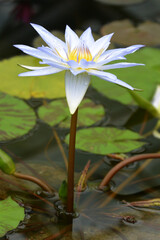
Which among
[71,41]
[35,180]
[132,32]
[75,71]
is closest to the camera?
[75,71]

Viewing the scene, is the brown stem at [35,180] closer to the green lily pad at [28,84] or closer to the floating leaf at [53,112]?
the floating leaf at [53,112]

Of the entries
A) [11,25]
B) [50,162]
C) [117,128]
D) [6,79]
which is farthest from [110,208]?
[11,25]

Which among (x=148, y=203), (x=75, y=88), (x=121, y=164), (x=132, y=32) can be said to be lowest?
(x=148, y=203)

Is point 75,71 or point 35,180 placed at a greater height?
point 75,71

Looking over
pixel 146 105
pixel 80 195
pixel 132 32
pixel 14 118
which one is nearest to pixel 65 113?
pixel 14 118

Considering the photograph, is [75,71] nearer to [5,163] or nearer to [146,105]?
[5,163]

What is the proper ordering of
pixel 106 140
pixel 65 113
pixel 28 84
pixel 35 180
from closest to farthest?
1. pixel 35 180
2. pixel 106 140
3. pixel 65 113
4. pixel 28 84

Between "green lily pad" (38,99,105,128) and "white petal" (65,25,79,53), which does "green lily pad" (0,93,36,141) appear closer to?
"green lily pad" (38,99,105,128)
